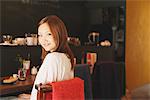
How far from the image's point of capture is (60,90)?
125 centimetres

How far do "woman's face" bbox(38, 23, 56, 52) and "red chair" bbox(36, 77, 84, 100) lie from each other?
0.23 metres

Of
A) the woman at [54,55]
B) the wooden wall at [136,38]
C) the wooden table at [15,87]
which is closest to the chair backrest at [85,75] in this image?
the wooden table at [15,87]

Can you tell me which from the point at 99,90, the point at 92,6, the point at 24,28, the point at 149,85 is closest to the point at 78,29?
the point at 92,6

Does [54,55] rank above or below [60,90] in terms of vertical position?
above

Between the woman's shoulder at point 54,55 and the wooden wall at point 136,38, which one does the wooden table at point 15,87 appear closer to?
the woman's shoulder at point 54,55

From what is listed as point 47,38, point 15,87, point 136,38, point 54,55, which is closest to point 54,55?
point 54,55

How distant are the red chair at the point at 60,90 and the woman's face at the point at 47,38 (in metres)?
0.23

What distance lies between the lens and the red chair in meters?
1.22

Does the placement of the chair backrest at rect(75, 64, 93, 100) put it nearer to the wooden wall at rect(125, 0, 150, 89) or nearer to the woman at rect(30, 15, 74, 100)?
the woman at rect(30, 15, 74, 100)

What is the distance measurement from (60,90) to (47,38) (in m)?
0.33

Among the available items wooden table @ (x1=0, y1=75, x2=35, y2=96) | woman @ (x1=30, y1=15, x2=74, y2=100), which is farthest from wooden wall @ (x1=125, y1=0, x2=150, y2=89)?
woman @ (x1=30, y1=15, x2=74, y2=100)

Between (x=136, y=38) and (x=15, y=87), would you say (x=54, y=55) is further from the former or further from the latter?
(x=136, y=38)

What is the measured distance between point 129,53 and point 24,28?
2.69 metres

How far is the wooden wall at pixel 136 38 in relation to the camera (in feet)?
16.0
